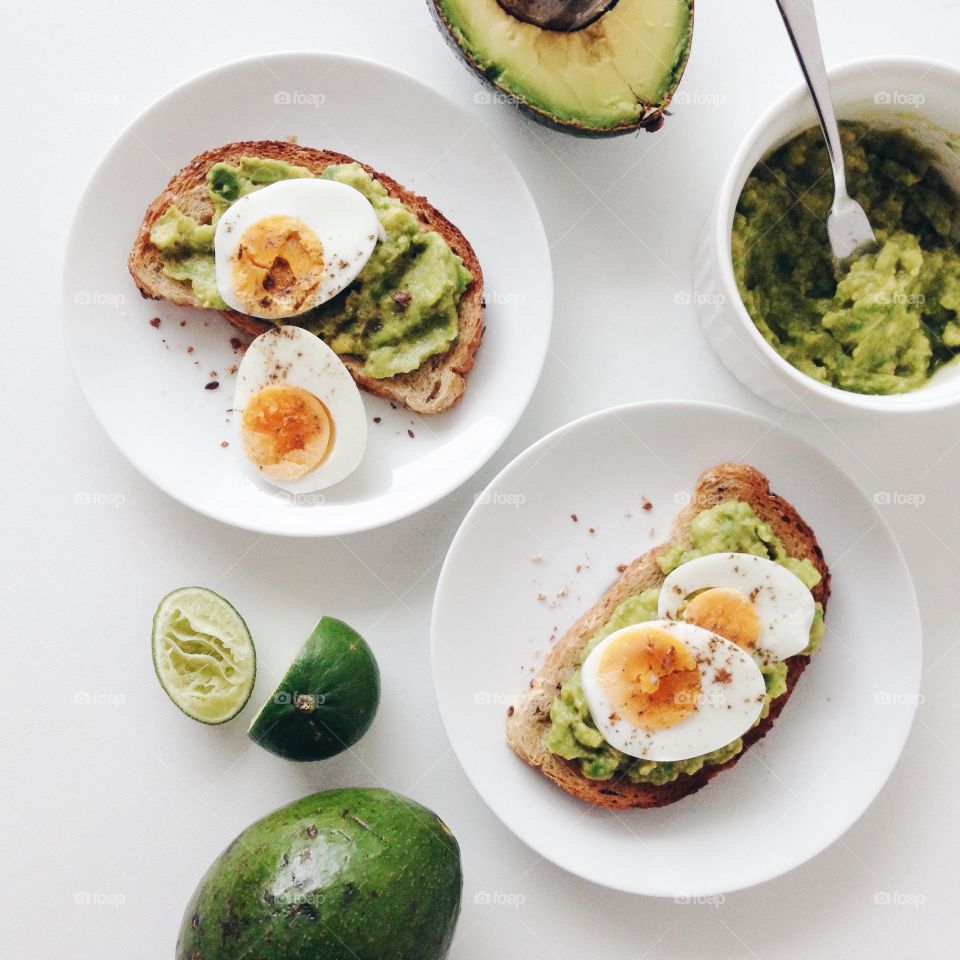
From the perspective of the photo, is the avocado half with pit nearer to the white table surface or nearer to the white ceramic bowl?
the white ceramic bowl

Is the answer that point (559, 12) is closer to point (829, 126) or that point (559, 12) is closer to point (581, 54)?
point (581, 54)

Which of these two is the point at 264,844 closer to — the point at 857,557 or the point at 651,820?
the point at 651,820

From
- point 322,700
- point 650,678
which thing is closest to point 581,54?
point 650,678

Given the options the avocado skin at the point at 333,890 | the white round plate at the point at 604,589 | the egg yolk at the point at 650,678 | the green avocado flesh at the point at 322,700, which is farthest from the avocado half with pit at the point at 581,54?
the avocado skin at the point at 333,890

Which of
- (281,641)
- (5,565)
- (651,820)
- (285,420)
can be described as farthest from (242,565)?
(651,820)

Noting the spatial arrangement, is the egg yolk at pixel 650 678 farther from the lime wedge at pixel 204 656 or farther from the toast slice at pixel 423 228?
the lime wedge at pixel 204 656

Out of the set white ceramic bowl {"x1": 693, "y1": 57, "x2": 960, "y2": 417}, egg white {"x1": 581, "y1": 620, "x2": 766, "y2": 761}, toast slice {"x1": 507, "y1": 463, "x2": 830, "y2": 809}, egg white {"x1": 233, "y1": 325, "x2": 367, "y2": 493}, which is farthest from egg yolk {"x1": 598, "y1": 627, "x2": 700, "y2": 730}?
egg white {"x1": 233, "y1": 325, "x2": 367, "y2": 493}
